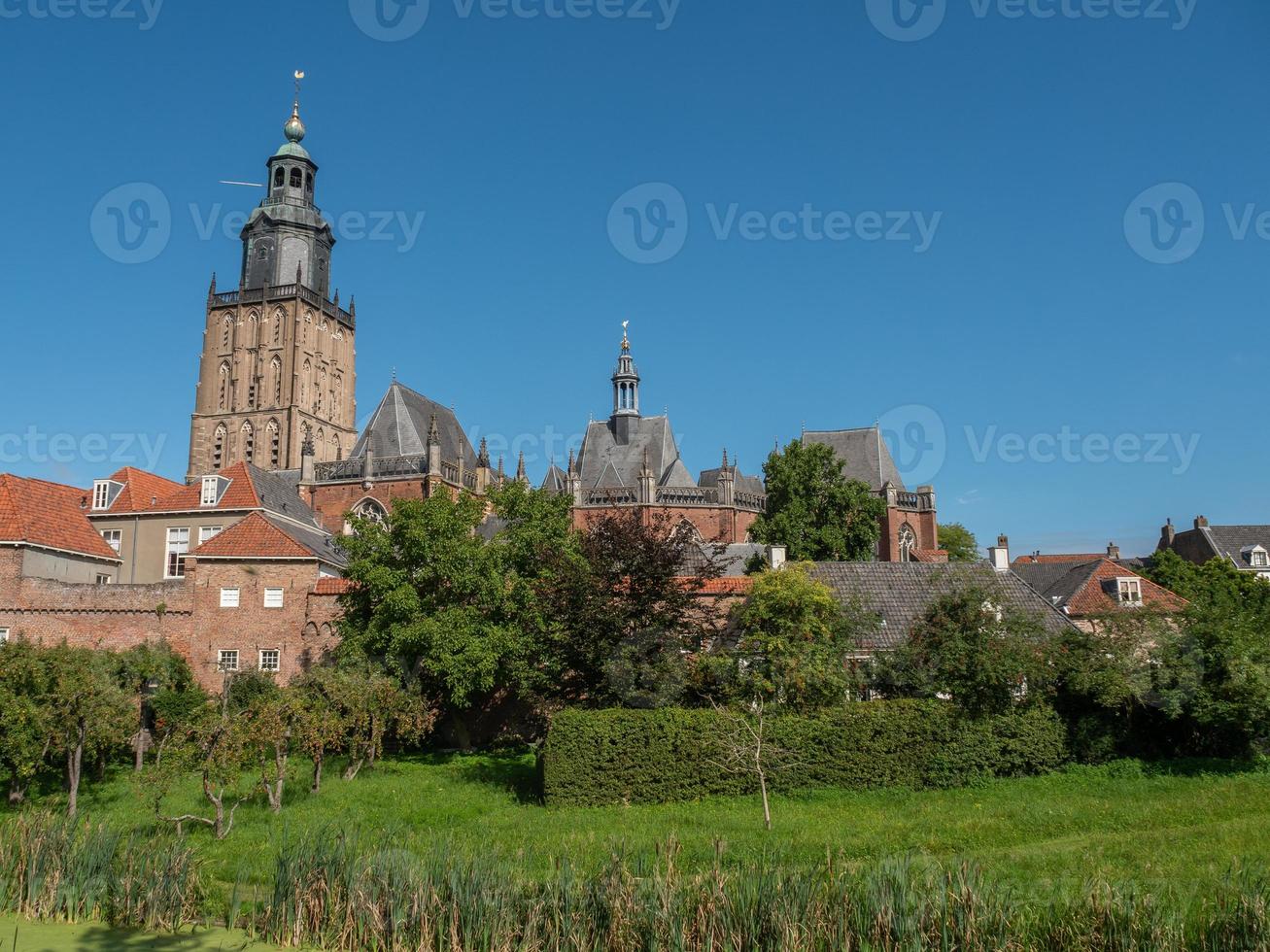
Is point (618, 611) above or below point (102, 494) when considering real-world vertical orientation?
below

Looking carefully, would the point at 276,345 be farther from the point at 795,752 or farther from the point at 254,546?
the point at 795,752

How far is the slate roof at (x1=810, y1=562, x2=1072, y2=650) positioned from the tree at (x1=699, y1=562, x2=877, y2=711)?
230 centimetres

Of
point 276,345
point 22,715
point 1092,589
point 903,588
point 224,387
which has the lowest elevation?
point 22,715

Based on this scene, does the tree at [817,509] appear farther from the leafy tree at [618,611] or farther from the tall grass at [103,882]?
the tall grass at [103,882]

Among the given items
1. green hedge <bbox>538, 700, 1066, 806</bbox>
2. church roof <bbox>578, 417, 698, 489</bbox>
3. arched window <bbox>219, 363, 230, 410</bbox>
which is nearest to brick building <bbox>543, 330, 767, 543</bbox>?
church roof <bbox>578, 417, 698, 489</bbox>

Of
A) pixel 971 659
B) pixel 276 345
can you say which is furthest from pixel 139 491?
pixel 971 659

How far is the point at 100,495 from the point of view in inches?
1730

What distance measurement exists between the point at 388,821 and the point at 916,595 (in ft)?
61.4

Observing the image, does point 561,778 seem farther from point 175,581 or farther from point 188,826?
point 175,581

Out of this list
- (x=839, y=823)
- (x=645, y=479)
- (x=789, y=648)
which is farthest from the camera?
(x=645, y=479)

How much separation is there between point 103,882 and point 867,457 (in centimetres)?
5248

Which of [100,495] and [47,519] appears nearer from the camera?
[47,519]

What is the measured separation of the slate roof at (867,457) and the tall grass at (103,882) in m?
49.7

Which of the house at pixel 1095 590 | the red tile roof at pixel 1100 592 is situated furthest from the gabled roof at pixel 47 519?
the red tile roof at pixel 1100 592
